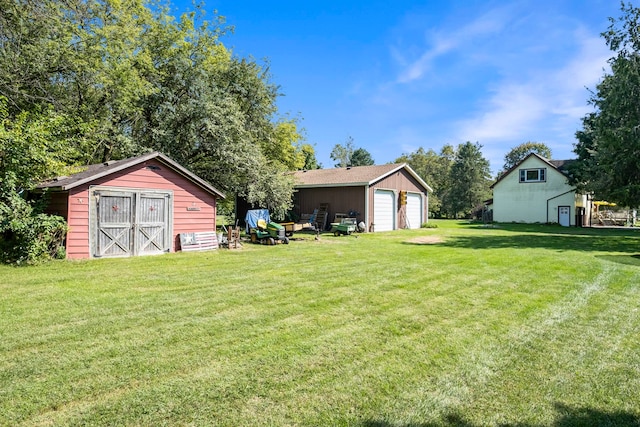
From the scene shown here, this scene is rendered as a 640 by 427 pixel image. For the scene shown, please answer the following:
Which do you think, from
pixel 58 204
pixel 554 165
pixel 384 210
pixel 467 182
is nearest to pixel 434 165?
pixel 467 182

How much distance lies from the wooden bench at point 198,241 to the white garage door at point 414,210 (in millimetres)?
13604

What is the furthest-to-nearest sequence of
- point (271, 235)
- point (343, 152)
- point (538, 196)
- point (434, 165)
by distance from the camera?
1. point (343, 152)
2. point (434, 165)
3. point (538, 196)
4. point (271, 235)

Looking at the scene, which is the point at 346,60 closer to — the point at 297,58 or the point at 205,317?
the point at 297,58

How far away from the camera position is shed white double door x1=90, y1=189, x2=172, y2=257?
9.48m

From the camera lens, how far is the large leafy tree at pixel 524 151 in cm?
6009

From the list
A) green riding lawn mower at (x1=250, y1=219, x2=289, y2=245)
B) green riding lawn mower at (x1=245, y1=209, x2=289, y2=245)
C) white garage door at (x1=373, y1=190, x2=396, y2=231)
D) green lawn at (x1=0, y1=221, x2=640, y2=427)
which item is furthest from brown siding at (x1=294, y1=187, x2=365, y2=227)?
green lawn at (x1=0, y1=221, x2=640, y2=427)

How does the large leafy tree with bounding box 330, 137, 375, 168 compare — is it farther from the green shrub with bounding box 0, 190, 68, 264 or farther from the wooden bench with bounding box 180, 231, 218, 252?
the green shrub with bounding box 0, 190, 68, 264

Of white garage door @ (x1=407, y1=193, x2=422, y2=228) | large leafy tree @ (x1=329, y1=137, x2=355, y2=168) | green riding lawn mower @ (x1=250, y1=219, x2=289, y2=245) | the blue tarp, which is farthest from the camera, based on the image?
large leafy tree @ (x1=329, y1=137, x2=355, y2=168)

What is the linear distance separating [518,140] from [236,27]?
192 feet

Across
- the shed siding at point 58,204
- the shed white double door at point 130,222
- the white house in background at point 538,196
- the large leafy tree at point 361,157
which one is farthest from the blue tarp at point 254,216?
the large leafy tree at point 361,157

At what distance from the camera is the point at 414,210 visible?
76.3 ft

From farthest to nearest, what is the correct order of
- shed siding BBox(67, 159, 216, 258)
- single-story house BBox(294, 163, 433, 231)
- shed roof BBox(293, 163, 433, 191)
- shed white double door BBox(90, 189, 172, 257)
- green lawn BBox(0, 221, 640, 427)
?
1. shed roof BBox(293, 163, 433, 191)
2. single-story house BBox(294, 163, 433, 231)
3. shed white double door BBox(90, 189, 172, 257)
4. shed siding BBox(67, 159, 216, 258)
5. green lawn BBox(0, 221, 640, 427)

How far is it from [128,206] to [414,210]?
17628 millimetres

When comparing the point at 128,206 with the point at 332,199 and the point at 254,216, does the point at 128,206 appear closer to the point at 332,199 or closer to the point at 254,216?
the point at 254,216
